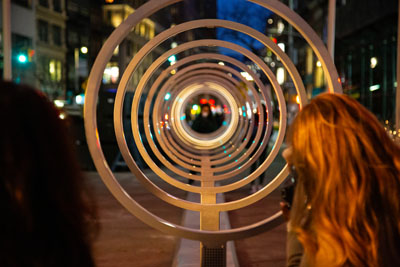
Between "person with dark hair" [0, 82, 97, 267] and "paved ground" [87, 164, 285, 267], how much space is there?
10.8 ft

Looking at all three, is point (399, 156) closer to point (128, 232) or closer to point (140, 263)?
point (140, 263)

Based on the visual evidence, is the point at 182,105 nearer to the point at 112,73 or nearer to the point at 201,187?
the point at 201,187

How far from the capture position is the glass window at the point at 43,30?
4797cm

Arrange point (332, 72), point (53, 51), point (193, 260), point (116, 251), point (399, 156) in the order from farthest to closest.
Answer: point (53, 51) → point (116, 251) → point (193, 260) → point (332, 72) → point (399, 156)

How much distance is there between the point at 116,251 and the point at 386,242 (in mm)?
4195

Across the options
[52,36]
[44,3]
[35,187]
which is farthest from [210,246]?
[52,36]

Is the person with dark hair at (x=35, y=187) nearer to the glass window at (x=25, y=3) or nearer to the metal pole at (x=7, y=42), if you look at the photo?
the metal pole at (x=7, y=42)

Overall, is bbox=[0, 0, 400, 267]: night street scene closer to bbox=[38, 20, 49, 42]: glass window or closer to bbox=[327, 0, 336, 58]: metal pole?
bbox=[327, 0, 336, 58]: metal pole

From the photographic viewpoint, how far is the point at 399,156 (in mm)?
1758

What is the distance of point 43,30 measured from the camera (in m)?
48.7

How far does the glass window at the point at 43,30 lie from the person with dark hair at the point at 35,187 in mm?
49963

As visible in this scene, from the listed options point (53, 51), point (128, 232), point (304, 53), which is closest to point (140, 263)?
point (128, 232)

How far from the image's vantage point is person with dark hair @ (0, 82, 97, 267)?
1.26 meters

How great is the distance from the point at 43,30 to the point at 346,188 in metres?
51.0
